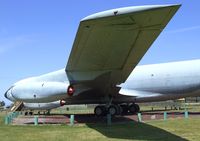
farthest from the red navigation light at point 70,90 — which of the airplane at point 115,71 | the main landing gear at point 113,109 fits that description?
the main landing gear at point 113,109

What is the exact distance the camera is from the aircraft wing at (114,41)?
11.9 metres

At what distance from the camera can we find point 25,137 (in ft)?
50.3

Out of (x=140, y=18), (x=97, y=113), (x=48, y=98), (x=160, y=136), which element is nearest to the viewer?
(x=140, y=18)

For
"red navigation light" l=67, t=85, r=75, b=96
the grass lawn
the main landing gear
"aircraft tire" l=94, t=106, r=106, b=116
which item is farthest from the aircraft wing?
"aircraft tire" l=94, t=106, r=106, b=116

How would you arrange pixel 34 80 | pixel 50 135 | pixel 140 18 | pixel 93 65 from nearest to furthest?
pixel 140 18 < pixel 50 135 < pixel 93 65 < pixel 34 80

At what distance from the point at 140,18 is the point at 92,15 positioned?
160 centimetres

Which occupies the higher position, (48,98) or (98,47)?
(98,47)

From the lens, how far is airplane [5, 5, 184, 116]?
12508 millimetres

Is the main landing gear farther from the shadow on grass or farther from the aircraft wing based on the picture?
the shadow on grass

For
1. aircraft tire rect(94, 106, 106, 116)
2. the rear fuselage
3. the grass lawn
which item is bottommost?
the grass lawn

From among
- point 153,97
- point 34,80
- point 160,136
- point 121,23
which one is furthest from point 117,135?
point 153,97

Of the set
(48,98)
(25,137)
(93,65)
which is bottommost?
(25,137)

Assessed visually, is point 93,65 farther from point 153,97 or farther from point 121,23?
point 153,97

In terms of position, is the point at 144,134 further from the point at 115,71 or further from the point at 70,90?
the point at 70,90
